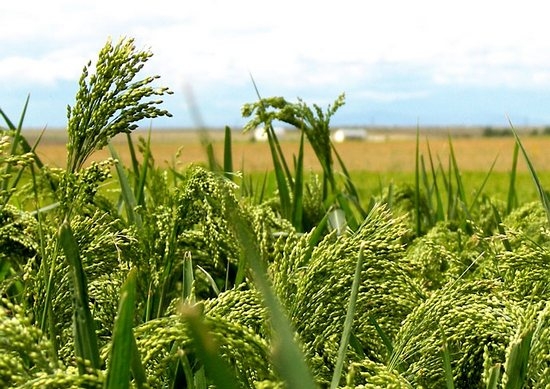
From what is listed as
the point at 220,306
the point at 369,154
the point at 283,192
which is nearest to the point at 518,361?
the point at 220,306

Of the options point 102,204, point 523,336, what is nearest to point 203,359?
point 523,336

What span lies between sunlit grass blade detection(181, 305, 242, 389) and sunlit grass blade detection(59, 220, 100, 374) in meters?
0.21

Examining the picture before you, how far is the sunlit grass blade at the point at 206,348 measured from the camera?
454 millimetres

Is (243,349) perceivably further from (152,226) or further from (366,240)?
(152,226)

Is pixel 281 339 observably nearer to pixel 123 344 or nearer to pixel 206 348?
pixel 206 348

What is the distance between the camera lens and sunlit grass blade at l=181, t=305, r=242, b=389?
454 mm

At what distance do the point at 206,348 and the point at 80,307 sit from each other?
0.26 m

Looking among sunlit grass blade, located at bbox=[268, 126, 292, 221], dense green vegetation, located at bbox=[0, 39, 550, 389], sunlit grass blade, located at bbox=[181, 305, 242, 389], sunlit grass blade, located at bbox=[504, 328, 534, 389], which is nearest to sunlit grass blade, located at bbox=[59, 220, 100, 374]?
dense green vegetation, located at bbox=[0, 39, 550, 389]

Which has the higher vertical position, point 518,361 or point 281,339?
point 281,339

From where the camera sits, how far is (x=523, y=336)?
0.79 m

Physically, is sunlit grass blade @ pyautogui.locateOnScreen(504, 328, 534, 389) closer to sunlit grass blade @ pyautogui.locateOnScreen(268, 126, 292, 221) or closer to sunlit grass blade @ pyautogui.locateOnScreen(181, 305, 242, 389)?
sunlit grass blade @ pyautogui.locateOnScreen(181, 305, 242, 389)

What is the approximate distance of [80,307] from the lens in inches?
27.7

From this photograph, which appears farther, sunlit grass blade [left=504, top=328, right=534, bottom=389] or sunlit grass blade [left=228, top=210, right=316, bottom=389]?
sunlit grass blade [left=504, top=328, right=534, bottom=389]

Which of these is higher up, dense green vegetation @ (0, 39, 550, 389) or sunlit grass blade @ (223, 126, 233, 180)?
sunlit grass blade @ (223, 126, 233, 180)
